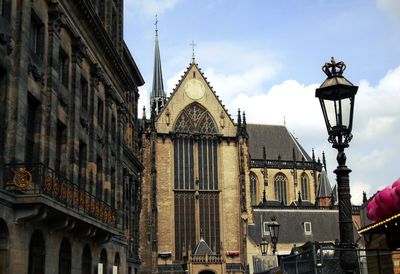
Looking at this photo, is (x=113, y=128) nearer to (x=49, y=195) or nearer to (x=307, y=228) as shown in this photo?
(x=49, y=195)

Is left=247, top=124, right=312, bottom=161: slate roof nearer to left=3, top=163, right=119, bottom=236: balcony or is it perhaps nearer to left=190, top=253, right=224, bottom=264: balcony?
left=190, top=253, right=224, bottom=264: balcony

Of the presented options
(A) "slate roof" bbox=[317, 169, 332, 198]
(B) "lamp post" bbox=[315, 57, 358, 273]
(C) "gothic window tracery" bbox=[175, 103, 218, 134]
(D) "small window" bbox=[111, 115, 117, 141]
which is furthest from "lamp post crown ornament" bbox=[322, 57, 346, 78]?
(A) "slate roof" bbox=[317, 169, 332, 198]

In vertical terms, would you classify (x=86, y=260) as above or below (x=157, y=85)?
below

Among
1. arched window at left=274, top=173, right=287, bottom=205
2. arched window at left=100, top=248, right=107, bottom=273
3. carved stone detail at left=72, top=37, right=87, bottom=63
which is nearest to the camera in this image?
carved stone detail at left=72, top=37, right=87, bottom=63

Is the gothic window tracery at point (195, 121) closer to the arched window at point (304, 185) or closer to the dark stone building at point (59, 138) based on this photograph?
the arched window at point (304, 185)

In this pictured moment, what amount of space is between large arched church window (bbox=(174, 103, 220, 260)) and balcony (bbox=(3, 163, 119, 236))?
42358 millimetres

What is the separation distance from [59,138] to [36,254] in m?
5.37

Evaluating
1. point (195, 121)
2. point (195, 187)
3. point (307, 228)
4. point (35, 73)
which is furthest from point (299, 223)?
point (35, 73)

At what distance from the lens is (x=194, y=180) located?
216ft

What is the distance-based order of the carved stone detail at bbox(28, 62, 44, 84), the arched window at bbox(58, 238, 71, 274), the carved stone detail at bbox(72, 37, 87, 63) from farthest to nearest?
1. the carved stone detail at bbox(72, 37, 87, 63)
2. the arched window at bbox(58, 238, 71, 274)
3. the carved stone detail at bbox(28, 62, 44, 84)

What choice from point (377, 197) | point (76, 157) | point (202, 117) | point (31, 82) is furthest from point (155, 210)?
point (377, 197)

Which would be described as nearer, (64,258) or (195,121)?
(64,258)

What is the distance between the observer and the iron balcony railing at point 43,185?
1598 centimetres

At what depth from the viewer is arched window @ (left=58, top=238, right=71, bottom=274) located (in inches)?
807
